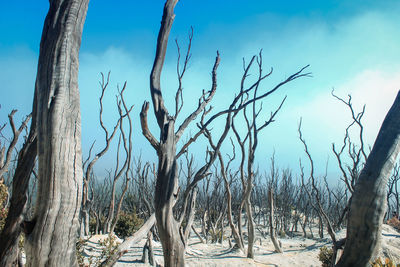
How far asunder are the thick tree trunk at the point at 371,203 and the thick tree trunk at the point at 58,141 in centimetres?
145

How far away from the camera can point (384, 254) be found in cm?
604

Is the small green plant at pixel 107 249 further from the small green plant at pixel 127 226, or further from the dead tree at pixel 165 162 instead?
the small green plant at pixel 127 226

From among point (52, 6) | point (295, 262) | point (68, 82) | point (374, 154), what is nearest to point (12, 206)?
point (68, 82)

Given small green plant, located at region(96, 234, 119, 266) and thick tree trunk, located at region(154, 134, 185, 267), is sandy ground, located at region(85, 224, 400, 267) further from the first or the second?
thick tree trunk, located at region(154, 134, 185, 267)

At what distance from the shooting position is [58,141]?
1281 millimetres

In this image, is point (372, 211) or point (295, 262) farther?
point (295, 262)

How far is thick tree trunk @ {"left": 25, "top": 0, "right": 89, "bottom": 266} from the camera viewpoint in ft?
4.01

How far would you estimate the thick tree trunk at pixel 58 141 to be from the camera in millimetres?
1222

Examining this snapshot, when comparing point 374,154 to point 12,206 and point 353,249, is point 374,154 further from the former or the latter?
point 12,206

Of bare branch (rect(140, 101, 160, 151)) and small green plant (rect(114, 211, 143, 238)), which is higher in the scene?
bare branch (rect(140, 101, 160, 151))

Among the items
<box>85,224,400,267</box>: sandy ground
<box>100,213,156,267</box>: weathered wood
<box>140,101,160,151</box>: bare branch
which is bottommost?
<box>85,224,400,267</box>: sandy ground

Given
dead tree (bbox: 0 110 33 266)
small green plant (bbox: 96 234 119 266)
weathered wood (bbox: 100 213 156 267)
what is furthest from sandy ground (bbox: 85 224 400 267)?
dead tree (bbox: 0 110 33 266)

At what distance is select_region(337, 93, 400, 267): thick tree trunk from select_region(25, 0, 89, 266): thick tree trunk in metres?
1.45

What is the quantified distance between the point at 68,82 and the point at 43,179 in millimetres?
458
